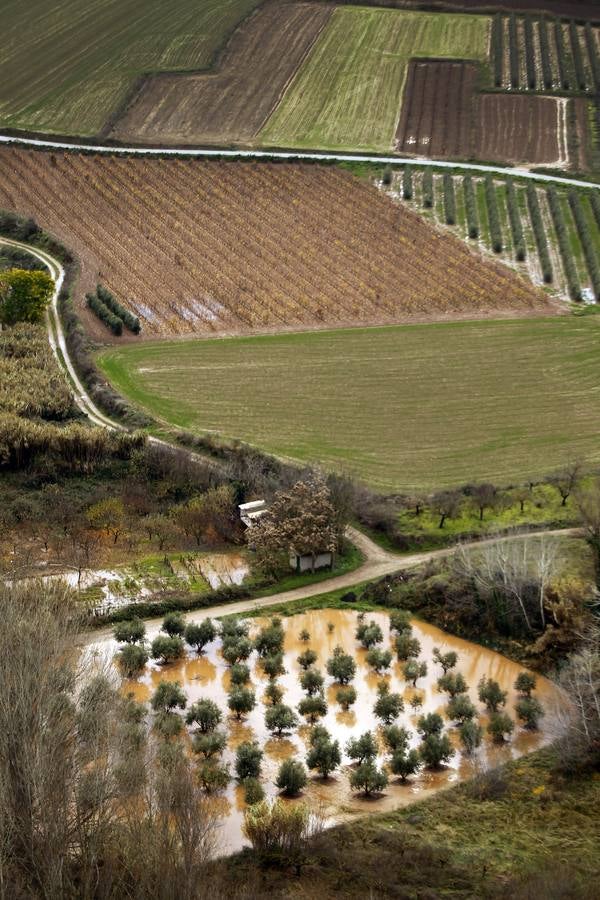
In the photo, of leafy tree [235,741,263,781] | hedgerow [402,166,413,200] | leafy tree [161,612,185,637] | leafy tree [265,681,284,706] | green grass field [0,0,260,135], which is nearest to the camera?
leafy tree [235,741,263,781]

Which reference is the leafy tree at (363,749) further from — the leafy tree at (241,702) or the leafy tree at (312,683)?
the leafy tree at (312,683)

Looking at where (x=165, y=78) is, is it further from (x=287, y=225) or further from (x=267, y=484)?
(x=267, y=484)

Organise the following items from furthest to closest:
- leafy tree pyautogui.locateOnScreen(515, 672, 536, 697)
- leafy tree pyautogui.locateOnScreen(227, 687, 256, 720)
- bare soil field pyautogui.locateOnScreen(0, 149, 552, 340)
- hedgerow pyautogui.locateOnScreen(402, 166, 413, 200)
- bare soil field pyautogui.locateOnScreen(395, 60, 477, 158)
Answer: bare soil field pyautogui.locateOnScreen(395, 60, 477, 158)
hedgerow pyautogui.locateOnScreen(402, 166, 413, 200)
bare soil field pyautogui.locateOnScreen(0, 149, 552, 340)
leafy tree pyautogui.locateOnScreen(515, 672, 536, 697)
leafy tree pyautogui.locateOnScreen(227, 687, 256, 720)

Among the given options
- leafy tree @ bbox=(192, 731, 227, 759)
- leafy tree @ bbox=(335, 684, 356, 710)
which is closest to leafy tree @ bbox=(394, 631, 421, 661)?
leafy tree @ bbox=(335, 684, 356, 710)

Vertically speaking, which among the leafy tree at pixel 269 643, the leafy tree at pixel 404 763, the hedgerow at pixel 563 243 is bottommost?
the hedgerow at pixel 563 243

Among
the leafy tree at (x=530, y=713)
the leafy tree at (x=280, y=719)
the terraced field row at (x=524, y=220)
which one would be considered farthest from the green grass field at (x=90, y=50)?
the leafy tree at (x=530, y=713)

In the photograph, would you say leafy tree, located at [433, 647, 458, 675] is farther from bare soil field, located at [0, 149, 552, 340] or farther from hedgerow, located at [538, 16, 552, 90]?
hedgerow, located at [538, 16, 552, 90]
